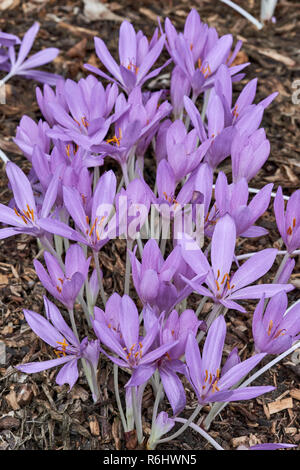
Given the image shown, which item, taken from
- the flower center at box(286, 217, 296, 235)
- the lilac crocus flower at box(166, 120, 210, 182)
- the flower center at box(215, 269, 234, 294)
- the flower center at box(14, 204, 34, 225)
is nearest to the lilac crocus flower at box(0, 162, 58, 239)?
the flower center at box(14, 204, 34, 225)

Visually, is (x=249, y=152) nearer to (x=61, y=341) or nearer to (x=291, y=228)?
(x=291, y=228)

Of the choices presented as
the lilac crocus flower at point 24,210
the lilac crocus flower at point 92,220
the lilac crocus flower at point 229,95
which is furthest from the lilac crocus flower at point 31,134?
the lilac crocus flower at point 229,95

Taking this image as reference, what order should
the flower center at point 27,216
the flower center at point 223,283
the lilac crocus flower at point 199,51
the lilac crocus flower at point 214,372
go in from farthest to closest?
the lilac crocus flower at point 199,51, the flower center at point 27,216, the flower center at point 223,283, the lilac crocus flower at point 214,372

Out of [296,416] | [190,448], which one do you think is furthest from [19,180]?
[296,416]

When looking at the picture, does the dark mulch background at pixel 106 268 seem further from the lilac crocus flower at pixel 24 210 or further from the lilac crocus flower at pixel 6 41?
the lilac crocus flower at pixel 24 210

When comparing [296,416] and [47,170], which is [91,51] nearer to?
[47,170]

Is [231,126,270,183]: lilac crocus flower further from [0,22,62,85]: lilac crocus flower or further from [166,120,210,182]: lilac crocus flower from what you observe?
[0,22,62,85]: lilac crocus flower

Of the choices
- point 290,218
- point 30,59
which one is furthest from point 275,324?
point 30,59
